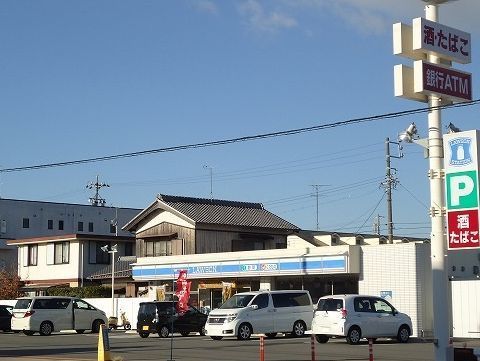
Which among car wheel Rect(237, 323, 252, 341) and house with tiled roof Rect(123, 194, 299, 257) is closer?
car wheel Rect(237, 323, 252, 341)

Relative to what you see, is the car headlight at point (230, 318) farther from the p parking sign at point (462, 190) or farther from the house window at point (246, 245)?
the house window at point (246, 245)

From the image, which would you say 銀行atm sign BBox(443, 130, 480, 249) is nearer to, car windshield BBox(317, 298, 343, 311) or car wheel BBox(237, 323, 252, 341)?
car windshield BBox(317, 298, 343, 311)

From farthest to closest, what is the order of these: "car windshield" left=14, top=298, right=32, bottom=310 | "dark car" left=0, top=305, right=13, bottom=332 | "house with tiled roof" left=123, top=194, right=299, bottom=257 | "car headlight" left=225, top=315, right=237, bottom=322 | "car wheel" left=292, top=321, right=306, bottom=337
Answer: "house with tiled roof" left=123, top=194, right=299, bottom=257
"dark car" left=0, top=305, right=13, bottom=332
"car windshield" left=14, top=298, right=32, bottom=310
"car wheel" left=292, top=321, right=306, bottom=337
"car headlight" left=225, top=315, right=237, bottom=322

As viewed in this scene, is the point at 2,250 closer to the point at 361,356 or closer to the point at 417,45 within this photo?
the point at 361,356

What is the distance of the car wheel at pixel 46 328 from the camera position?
40.6m

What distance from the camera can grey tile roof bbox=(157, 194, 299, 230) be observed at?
5250 centimetres

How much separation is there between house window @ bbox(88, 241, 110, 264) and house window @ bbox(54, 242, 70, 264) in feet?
5.29

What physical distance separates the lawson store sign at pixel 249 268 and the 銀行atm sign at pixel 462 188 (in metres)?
21.0

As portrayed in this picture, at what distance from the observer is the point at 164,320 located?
37.5 meters

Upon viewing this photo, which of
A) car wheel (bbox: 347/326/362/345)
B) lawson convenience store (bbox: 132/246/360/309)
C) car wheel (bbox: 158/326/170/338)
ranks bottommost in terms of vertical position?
car wheel (bbox: 158/326/170/338)

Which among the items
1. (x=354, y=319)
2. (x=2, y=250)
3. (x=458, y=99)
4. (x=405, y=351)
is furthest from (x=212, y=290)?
(x=2, y=250)

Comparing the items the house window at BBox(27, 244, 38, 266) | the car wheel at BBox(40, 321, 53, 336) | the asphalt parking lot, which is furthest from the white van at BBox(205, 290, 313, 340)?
the house window at BBox(27, 244, 38, 266)

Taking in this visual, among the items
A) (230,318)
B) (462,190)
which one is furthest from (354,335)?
(462,190)

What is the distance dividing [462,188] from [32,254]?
166ft
